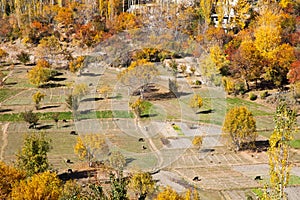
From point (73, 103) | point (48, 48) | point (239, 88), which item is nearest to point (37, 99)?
point (73, 103)

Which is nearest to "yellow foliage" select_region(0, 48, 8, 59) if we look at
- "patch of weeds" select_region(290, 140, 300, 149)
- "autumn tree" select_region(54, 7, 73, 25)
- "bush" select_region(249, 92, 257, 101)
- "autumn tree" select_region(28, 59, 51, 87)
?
"autumn tree" select_region(28, 59, 51, 87)

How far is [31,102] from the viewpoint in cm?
3234

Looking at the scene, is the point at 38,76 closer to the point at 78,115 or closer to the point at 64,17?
the point at 78,115

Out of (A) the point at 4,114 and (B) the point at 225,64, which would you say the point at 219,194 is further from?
(B) the point at 225,64

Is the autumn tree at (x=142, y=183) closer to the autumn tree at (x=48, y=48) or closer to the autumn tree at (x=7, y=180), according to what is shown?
the autumn tree at (x=7, y=180)

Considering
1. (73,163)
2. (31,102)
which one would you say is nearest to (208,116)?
(73,163)

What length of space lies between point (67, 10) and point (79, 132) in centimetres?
Result: 3363

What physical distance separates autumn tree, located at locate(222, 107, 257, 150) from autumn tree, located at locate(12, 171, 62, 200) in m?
11.9

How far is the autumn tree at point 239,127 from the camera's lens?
74.9 ft

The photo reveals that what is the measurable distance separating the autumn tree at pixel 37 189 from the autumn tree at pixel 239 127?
11.9m

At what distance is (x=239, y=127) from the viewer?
74.9ft

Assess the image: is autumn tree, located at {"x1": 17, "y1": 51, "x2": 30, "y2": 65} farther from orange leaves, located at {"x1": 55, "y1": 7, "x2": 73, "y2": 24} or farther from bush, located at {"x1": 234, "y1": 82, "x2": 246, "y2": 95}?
bush, located at {"x1": 234, "y1": 82, "x2": 246, "y2": 95}

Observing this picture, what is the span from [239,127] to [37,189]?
13.0 metres

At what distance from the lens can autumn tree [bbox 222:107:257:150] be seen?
74.9 ft
